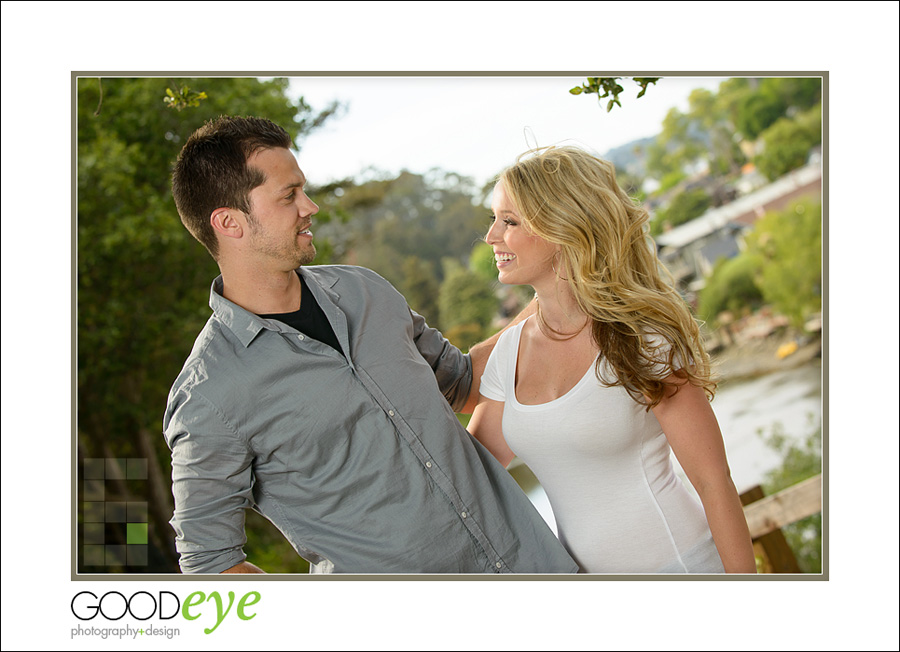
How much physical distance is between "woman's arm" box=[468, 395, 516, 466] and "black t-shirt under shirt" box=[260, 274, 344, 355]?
42cm

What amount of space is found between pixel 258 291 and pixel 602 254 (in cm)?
77

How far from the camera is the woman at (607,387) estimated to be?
5.32 ft

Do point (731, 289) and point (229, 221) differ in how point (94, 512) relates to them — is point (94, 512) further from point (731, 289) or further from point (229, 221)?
point (731, 289)

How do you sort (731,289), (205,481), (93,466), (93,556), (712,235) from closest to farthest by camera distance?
(205,481) < (93,556) < (93,466) < (712,235) < (731,289)

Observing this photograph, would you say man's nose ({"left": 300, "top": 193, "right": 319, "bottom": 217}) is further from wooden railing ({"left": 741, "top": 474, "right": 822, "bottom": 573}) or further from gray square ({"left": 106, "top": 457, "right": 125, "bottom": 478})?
gray square ({"left": 106, "top": 457, "right": 125, "bottom": 478})

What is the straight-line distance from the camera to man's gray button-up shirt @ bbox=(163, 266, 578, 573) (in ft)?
5.19

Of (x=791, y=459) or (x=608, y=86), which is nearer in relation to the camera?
(x=608, y=86)

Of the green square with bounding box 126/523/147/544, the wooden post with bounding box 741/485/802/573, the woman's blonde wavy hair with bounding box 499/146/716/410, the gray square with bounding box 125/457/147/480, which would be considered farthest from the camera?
the gray square with bounding box 125/457/147/480

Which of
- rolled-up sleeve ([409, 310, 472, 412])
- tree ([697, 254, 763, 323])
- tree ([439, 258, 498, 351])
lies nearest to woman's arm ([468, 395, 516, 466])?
rolled-up sleeve ([409, 310, 472, 412])

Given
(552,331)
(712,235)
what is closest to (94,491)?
(552,331)

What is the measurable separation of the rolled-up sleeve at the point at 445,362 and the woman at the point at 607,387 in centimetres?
21

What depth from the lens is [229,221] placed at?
1.68 meters

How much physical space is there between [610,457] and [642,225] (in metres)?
0.54

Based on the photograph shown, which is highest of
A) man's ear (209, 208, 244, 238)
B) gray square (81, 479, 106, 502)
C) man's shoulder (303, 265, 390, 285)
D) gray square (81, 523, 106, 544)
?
man's ear (209, 208, 244, 238)
